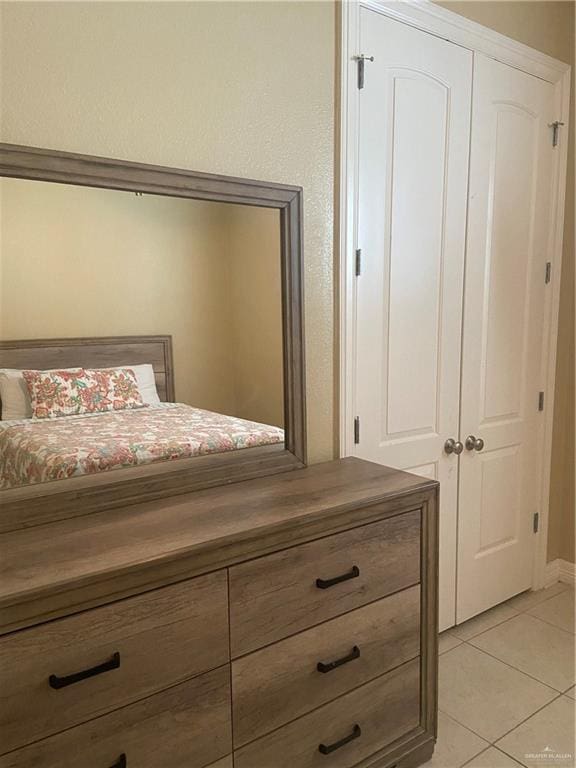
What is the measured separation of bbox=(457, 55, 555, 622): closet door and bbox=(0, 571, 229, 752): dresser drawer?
4.83 feet

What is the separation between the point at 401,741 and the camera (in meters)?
1.70

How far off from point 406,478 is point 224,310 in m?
0.71

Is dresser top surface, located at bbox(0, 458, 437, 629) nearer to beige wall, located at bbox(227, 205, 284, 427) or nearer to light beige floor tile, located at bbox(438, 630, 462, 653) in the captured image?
beige wall, located at bbox(227, 205, 284, 427)

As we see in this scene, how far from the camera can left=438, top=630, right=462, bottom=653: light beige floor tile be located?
7.81 ft

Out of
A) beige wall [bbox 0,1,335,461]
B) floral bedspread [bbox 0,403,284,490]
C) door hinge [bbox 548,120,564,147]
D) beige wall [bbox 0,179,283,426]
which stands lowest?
floral bedspread [bbox 0,403,284,490]

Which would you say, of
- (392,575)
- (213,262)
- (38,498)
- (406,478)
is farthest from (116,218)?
(392,575)

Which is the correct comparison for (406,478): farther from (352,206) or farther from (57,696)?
(57,696)

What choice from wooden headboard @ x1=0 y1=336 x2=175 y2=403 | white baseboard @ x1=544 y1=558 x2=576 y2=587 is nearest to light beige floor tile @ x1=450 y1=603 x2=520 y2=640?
white baseboard @ x1=544 y1=558 x2=576 y2=587

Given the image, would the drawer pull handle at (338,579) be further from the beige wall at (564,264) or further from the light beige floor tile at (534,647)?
the beige wall at (564,264)

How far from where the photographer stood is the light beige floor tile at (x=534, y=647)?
2.22 m

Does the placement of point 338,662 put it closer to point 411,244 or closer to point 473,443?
point 473,443

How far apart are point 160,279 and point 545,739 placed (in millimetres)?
1851

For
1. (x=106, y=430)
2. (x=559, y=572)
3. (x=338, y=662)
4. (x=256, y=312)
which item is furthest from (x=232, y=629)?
(x=559, y=572)

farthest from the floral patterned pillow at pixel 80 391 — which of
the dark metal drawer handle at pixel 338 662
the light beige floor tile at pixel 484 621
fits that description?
the light beige floor tile at pixel 484 621
